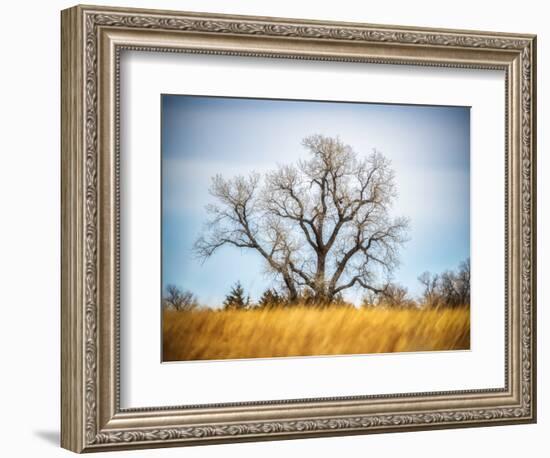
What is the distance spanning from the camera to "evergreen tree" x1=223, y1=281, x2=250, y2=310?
4.18 metres

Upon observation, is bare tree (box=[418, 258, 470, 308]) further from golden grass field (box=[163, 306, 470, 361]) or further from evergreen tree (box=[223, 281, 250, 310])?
evergreen tree (box=[223, 281, 250, 310])

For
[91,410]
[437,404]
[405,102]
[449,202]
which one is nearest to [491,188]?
[449,202]

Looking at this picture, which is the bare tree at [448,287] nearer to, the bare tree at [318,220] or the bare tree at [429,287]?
the bare tree at [429,287]

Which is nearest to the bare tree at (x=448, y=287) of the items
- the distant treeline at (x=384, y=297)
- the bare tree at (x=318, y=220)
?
the distant treeline at (x=384, y=297)

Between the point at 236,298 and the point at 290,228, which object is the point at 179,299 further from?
the point at 290,228

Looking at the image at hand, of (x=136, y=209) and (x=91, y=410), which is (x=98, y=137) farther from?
(x=91, y=410)

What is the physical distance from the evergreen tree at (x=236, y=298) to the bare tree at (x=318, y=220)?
0.11 metres

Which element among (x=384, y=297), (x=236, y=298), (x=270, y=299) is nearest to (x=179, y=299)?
(x=236, y=298)

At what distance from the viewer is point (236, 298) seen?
4184 millimetres

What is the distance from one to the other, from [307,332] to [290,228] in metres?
0.33

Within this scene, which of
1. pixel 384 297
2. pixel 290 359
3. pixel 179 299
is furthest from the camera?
pixel 384 297

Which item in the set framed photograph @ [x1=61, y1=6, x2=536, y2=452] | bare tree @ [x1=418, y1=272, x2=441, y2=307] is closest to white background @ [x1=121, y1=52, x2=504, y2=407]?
framed photograph @ [x1=61, y1=6, x2=536, y2=452]

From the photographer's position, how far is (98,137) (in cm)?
394

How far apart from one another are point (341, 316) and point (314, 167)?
19.0 inches
